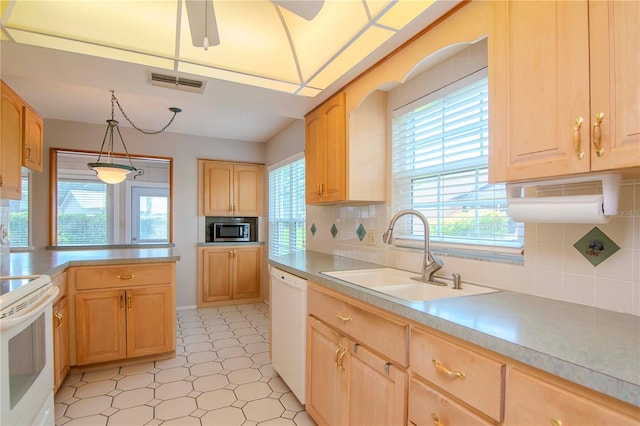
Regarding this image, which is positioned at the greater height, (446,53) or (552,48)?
(446,53)

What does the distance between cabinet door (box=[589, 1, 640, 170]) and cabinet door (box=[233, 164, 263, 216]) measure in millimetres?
4510

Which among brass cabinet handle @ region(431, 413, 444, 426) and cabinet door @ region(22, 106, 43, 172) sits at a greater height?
cabinet door @ region(22, 106, 43, 172)

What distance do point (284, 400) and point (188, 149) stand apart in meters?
3.65

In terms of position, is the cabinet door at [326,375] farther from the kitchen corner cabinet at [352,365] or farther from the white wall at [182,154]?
the white wall at [182,154]

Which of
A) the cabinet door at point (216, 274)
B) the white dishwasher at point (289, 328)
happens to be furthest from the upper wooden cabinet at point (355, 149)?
the cabinet door at point (216, 274)

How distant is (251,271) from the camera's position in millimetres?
5035

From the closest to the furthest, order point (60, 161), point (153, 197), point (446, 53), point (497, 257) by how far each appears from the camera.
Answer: point (497, 257)
point (446, 53)
point (60, 161)
point (153, 197)

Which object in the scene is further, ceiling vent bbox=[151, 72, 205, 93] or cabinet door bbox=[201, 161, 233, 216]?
cabinet door bbox=[201, 161, 233, 216]

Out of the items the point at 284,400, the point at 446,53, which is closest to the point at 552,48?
the point at 446,53

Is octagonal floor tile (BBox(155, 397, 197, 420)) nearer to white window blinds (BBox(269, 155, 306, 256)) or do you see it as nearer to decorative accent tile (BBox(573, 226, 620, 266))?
white window blinds (BBox(269, 155, 306, 256))

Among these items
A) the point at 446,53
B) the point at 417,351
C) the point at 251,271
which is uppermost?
the point at 446,53

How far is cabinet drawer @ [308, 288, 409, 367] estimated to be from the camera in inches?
50.6

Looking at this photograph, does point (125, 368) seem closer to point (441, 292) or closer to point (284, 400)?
point (284, 400)

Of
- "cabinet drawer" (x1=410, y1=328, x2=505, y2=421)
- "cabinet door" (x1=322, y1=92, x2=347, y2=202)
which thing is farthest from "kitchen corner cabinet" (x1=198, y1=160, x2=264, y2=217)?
"cabinet drawer" (x1=410, y1=328, x2=505, y2=421)
